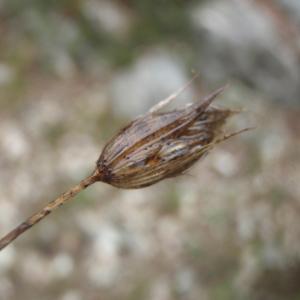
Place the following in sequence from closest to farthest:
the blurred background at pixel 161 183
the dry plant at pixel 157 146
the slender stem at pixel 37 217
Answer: the slender stem at pixel 37 217, the dry plant at pixel 157 146, the blurred background at pixel 161 183

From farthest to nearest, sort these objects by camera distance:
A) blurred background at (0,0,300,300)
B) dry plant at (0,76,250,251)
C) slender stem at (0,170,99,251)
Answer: blurred background at (0,0,300,300)
dry plant at (0,76,250,251)
slender stem at (0,170,99,251)

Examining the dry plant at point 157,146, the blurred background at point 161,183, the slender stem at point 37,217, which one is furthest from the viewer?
the blurred background at point 161,183

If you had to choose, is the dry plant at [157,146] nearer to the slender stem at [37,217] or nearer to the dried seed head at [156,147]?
the dried seed head at [156,147]

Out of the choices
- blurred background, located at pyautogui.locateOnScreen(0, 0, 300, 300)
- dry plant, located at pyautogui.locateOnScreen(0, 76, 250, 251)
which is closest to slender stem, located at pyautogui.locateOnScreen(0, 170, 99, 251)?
dry plant, located at pyautogui.locateOnScreen(0, 76, 250, 251)

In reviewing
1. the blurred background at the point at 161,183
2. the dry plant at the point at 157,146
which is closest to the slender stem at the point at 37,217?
the dry plant at the point at 157,146

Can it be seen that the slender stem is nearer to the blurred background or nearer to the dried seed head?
the dried seed head

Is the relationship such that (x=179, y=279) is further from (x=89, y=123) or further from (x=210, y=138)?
(x=210, y=138)

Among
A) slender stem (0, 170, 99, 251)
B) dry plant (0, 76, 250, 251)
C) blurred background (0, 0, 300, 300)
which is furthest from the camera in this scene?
blurred background (0, 0, 300, 300)
